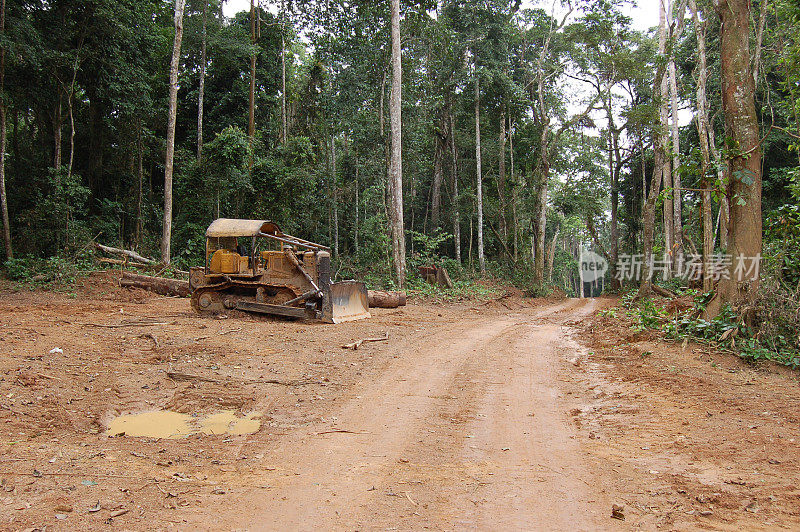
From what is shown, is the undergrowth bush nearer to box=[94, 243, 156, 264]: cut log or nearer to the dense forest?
the dense forest

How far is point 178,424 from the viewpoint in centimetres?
514

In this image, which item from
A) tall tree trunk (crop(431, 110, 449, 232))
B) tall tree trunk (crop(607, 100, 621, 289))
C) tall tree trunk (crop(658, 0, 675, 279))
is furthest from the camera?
tall tree trunk (crop(607, 100, 621, 289))

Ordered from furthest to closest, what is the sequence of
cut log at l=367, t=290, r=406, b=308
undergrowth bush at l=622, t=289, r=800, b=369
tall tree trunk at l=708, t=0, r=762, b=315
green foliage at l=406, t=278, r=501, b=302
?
1. green foliage at l=406, t=278, r=501, b=302
2. cut log at l=367, t=290, r=406, b=308
3. tall tree trunk at l=708, t=0, r=762, b=315
4. undergrowth bush at l=622, t=289, r=800, b=369

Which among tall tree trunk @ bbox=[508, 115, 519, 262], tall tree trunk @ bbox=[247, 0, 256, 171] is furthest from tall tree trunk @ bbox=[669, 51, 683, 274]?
tall tree trunk @ bbox=[247, 0, 256, 171]

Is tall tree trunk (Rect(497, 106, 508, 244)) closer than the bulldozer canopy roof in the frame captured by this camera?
No

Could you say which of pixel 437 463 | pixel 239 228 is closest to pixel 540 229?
pixel 239 228

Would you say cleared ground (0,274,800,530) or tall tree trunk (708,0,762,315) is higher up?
tall tree trunk (708,0,762,315)

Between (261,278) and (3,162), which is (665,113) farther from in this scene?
(3,162)

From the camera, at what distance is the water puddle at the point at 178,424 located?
4887mm

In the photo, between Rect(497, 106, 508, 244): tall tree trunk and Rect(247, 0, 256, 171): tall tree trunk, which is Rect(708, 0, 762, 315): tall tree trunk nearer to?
Rect(247, 0, 256, 171): tall tree trunk

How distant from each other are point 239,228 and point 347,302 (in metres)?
3.29

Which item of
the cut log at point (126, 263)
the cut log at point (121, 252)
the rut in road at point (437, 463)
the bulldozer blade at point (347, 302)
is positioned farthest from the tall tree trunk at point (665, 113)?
the cut log at point (121, 252)

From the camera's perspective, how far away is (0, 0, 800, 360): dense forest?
735 inches

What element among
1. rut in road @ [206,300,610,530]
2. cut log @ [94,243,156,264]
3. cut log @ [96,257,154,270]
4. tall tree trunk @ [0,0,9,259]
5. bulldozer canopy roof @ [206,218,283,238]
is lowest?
rut in road @ [206,300,610,530]
